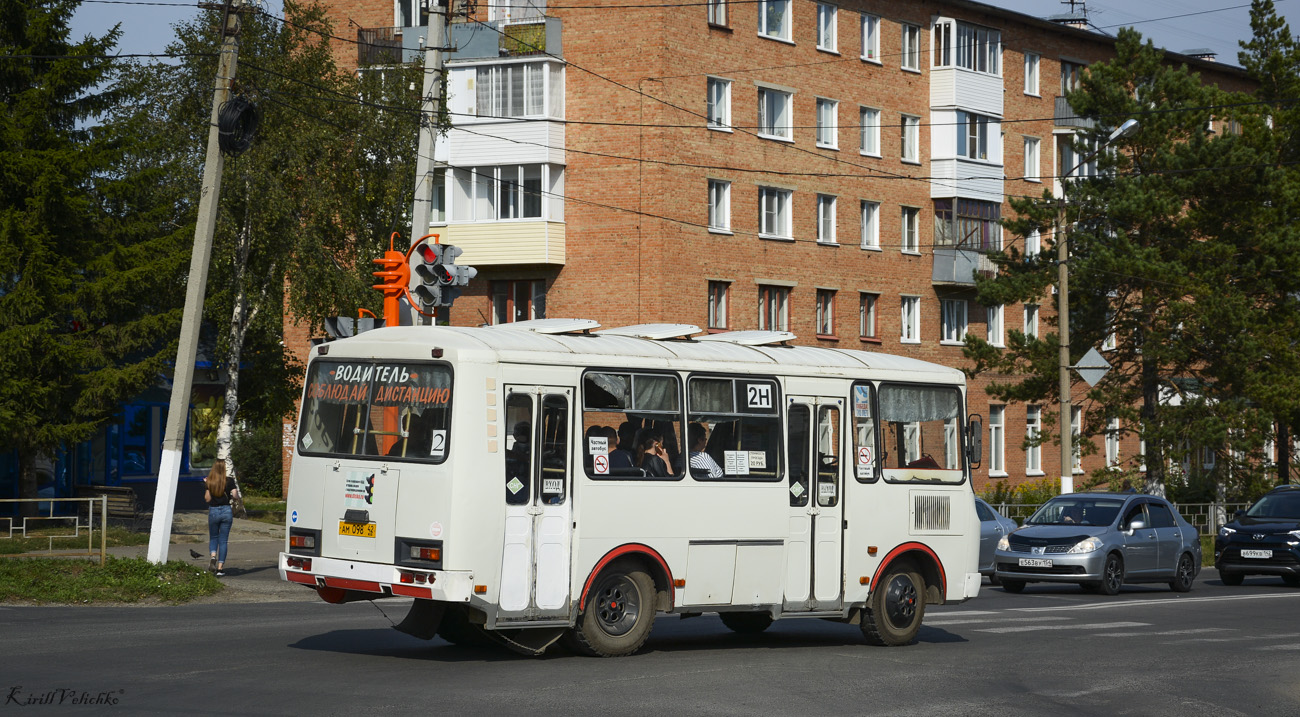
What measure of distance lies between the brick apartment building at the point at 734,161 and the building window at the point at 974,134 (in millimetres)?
104

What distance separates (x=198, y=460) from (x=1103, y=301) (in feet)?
85.7

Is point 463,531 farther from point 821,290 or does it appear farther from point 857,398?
point 821,290

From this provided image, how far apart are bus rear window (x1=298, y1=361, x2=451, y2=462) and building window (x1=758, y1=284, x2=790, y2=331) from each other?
3426 centimetres

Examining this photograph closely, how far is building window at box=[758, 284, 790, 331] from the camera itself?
47438 mm

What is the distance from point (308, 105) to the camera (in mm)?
36906

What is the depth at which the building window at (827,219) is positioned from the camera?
162 feet

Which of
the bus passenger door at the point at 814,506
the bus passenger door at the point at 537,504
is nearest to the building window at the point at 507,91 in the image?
the bus passenger door at the point at 814,506

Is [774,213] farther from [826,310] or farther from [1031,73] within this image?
[1031,73]

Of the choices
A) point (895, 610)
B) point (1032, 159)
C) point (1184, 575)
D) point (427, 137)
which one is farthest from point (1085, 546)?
point (1032, 159)

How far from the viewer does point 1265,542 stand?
26.8m

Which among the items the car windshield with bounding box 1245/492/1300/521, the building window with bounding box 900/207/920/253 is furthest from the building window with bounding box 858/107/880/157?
the car windshield with bounding box 1245/492/1300/521

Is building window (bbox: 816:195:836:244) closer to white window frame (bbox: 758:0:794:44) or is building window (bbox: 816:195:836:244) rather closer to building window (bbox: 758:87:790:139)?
building window (bbox: 758:87:790:139)

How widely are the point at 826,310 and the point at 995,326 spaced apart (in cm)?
916

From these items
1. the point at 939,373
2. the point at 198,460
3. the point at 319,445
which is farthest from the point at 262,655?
the point at 198,460
